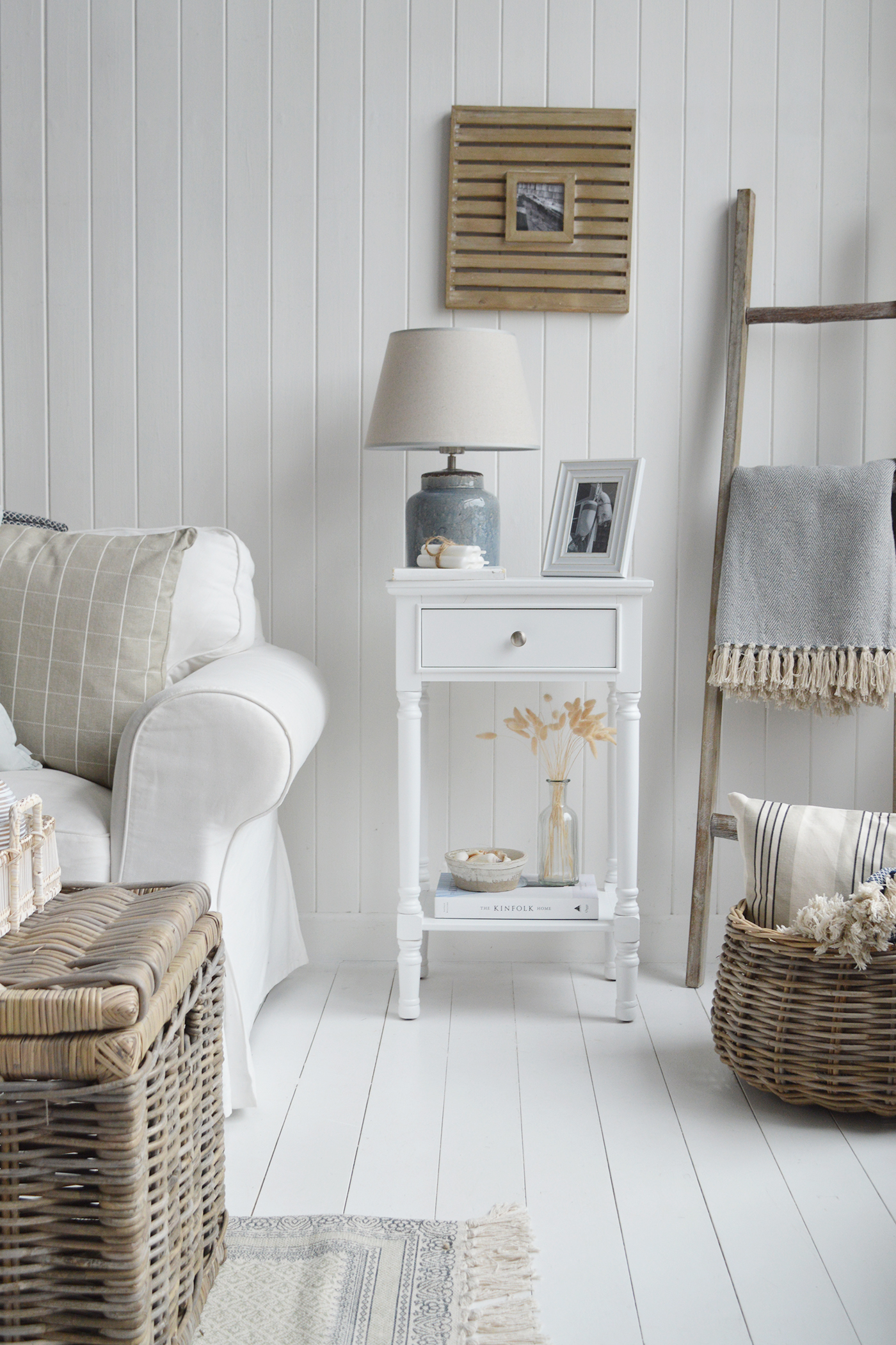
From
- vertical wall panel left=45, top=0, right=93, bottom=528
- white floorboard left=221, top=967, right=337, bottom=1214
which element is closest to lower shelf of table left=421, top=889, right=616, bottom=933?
white floorboard left=221, top=967, right=337, bottom=1214

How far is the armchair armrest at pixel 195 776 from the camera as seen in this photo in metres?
1.48

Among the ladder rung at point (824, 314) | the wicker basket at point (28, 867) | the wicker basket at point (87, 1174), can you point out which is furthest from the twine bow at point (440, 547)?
the wicker basket at point (87, 1174)

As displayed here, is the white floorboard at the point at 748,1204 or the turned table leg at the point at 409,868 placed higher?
the turned table leg at the point at 409,868

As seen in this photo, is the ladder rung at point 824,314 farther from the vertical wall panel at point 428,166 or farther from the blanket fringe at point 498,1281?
the blanket fringe at point 498,1281

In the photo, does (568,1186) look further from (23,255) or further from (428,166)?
(23,255)

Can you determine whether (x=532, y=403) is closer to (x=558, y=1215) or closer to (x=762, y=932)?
(x=762, y=932)

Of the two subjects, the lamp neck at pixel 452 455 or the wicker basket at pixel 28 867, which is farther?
the lamp neck at pixel 452 455

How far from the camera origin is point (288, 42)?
216 centimetres

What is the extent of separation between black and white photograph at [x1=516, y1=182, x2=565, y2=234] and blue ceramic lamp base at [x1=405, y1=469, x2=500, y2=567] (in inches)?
21.8

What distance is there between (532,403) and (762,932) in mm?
1168

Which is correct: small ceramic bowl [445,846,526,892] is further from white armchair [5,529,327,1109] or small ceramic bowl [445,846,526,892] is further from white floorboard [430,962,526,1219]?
white armchair [5,529,327,1109]

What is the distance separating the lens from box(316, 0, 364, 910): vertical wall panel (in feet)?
A: 7.09

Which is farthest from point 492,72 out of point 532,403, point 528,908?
point 528,908

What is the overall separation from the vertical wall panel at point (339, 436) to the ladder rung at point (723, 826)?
2.37 feet
